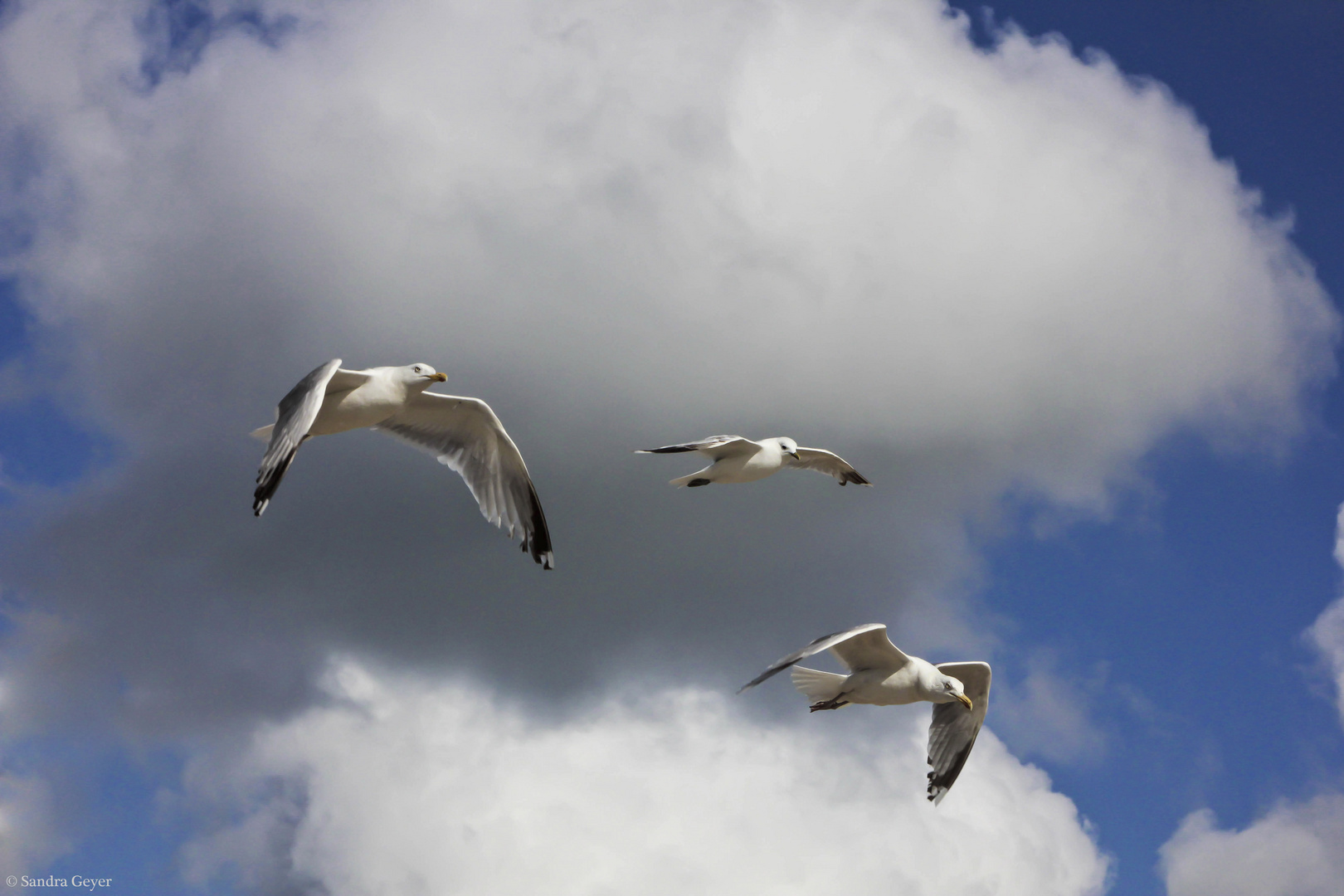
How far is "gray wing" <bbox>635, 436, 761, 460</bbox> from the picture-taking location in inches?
509

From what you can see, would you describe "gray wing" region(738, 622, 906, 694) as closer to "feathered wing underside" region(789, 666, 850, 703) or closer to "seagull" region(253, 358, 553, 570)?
"feathered wing underside" region(789, 666, 850, 703)

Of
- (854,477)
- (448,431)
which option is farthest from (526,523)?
(854,477)

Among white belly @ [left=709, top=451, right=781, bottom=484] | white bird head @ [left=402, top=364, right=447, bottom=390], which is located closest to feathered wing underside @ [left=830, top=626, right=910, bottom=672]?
white belly @ [left=709, top=451, right=781, bottom=484]

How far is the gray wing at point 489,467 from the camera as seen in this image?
14102 mm

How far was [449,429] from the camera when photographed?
1416cm

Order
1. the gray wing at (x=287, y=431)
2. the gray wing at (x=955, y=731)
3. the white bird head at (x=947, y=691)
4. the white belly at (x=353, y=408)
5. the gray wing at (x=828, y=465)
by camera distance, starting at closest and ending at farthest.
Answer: the gray wing at (x=287, y=431), the white belly at (x=353, y=408), the white bird head at (x=947, y=691), the gray wing at (x=955, y=731), the gray wing at (x=828, y=465)

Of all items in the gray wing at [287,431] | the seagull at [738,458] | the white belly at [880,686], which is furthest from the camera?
the seagull at [738,458]

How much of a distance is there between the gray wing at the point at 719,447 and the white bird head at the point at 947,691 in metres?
3.70

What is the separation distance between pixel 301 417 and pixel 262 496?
2.81ft

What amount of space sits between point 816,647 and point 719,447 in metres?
3.37

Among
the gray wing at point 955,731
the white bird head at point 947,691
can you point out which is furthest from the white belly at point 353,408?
the gray wing at point 955,731

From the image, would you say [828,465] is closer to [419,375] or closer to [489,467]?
[489,467]

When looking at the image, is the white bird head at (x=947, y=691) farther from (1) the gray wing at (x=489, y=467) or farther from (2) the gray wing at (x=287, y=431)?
(2) the gray wing at (x=287, y=431)

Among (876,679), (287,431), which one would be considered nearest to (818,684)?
(876,679)
